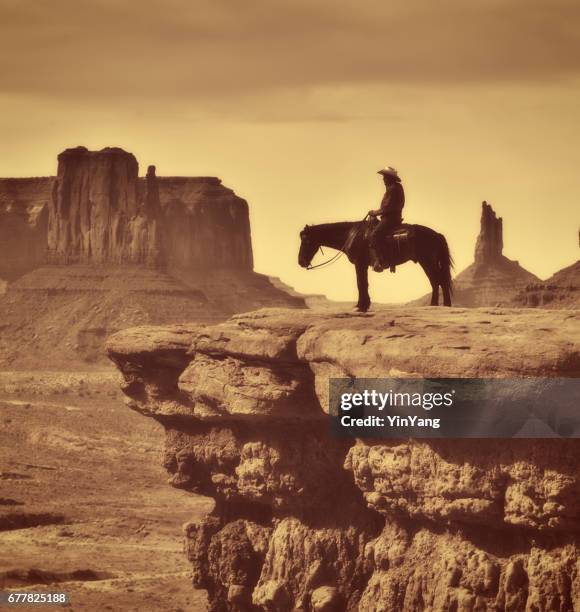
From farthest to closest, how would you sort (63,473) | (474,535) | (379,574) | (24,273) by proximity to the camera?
(24,273) < (63,473) < (379,574) < (474,535)

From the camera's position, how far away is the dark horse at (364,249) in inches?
1531

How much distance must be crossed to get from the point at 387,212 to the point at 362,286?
62.2 inches

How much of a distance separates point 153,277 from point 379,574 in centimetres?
11254

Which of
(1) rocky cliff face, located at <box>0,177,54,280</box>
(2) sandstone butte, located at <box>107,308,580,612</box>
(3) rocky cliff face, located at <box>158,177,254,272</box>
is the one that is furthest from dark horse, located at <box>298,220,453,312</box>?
(3) rocky cliff face, located at <box>158,177,254,272</box>

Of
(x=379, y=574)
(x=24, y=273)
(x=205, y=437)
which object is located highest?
(x=24, y=273)

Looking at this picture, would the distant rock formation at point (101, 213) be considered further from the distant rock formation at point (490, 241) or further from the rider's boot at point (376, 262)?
the rider's boot at point (376, 262)

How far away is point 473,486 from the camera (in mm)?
32188

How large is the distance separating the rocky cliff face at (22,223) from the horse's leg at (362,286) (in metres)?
126

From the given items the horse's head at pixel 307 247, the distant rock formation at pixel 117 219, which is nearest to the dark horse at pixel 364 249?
the horse's head at pixel 307 247

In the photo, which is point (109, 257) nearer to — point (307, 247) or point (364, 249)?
point (307, 247)

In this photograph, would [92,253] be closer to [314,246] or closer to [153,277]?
[153,277]

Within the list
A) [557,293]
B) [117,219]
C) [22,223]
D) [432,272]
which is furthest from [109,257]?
[432,272]

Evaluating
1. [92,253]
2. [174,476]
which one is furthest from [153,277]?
[174,476]

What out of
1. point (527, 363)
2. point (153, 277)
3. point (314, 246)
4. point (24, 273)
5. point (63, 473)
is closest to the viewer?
point (527, 363)
